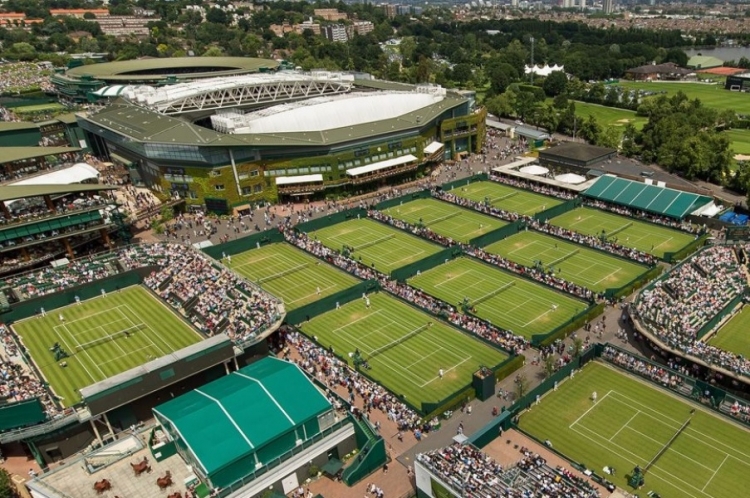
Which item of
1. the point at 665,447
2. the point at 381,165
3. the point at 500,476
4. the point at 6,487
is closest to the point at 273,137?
the point at 381,165

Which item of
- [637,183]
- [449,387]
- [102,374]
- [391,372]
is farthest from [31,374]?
[637,183]

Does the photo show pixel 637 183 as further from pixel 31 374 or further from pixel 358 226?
pixel 31 374

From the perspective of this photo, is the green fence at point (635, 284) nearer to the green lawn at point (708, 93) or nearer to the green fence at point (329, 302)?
the green fence at point (329, 302)

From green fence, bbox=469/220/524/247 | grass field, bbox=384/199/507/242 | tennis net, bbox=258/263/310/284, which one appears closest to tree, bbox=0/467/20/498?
tennis net, bbox=258/263/310/284

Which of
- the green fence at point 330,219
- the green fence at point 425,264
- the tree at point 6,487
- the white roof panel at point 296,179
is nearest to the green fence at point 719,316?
the green fence at point 425,264

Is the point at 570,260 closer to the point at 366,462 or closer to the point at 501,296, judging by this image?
the point at 501,296
